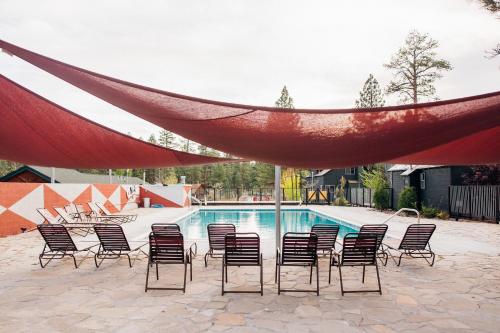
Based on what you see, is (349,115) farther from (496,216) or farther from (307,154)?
(496,216)

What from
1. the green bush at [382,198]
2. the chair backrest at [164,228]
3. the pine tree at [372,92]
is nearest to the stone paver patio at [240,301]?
the chair backrest at [164,228]

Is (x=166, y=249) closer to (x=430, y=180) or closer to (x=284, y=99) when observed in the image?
(x=430, y=180)

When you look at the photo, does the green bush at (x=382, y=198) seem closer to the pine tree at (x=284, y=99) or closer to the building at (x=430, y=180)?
the building at (x=430, y=180)

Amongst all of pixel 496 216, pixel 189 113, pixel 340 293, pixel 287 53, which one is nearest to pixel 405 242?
pixel 340 293

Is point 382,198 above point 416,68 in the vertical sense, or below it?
below

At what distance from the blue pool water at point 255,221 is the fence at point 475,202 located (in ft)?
15.3

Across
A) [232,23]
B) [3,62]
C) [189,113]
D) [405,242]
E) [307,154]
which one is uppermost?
[232,23]

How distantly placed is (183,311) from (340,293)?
198cm

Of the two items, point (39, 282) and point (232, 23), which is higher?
point (232, 23)

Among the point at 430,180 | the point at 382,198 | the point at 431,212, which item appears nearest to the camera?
the point at 431,212

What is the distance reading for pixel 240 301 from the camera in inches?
166

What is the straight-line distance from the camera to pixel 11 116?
3352mm

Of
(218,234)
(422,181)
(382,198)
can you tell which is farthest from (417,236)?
(422,181)

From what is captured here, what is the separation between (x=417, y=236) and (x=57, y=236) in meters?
5.90
